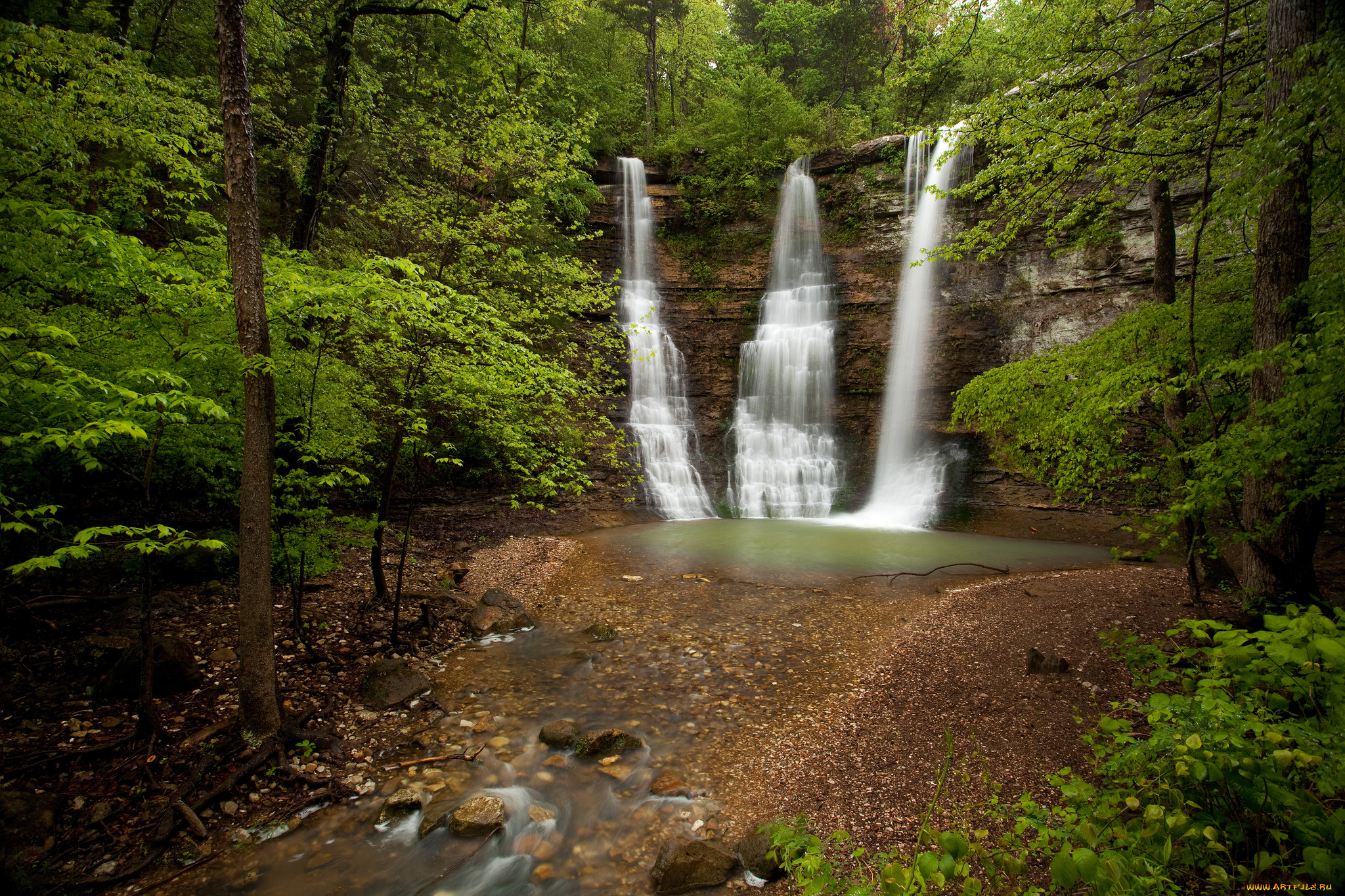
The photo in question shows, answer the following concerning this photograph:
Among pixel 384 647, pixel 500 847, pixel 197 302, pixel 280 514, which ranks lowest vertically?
pixel 500 847

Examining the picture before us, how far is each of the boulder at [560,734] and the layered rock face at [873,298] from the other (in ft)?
43.7

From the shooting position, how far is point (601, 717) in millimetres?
5188

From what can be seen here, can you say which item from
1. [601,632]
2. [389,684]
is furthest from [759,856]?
[601,632]

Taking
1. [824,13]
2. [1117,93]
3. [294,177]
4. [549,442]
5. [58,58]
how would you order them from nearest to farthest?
1. [58,58]
2. [1117,93]
3. [549,442]
4. [294,177]
5. [824,13]

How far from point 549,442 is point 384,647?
3.12 meters

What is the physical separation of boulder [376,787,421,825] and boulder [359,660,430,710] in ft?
4.27

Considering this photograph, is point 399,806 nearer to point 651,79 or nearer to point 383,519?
point 383,519

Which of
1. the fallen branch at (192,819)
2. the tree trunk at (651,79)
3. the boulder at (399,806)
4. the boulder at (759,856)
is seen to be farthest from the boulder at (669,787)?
the tree trunk at (651,79)

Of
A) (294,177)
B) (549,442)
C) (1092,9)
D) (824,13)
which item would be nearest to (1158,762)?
(549,442)

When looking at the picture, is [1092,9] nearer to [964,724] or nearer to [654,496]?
[964,724]

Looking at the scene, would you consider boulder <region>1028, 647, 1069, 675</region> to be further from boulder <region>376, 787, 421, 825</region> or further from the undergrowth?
boulder <region>376, 787, 421, 825</region>

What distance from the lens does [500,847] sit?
372 cm

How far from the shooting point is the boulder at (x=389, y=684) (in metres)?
5.10

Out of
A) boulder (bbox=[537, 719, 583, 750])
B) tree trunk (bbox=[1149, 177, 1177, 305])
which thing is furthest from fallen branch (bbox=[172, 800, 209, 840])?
tree trunk (bbox=[1149, 177, 1177, 305])
